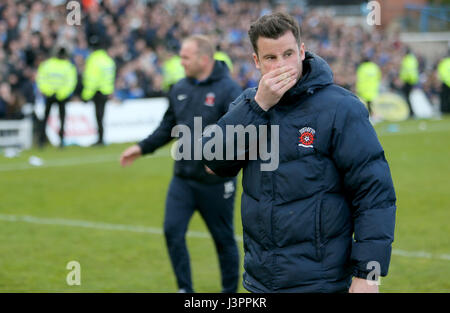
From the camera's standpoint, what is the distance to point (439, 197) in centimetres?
1216

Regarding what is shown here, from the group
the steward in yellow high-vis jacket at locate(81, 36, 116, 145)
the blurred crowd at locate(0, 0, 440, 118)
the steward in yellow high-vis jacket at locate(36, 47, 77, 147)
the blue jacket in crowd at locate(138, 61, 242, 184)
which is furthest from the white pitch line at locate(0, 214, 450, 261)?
the steward in yellow high-vis jacket at locate(81, 36, 116, 145)

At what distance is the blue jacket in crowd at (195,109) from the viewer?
690 centimetres

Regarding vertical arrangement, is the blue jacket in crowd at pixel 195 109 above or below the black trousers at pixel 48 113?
above

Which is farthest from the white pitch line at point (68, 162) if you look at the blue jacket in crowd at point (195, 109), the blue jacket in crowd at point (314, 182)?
the blue jacket in crowd at point (314, 182)

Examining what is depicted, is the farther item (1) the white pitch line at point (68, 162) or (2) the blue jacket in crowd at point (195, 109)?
(1) the white pitch line at point (68, 162)

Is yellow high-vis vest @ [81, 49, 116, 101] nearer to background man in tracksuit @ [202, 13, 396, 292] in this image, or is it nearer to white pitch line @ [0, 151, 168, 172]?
white pitch line @ [0, 151, 168, 172]

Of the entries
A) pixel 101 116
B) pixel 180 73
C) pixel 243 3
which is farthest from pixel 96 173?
pixel 243 3

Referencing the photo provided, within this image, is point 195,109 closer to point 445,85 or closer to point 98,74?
point 98,74

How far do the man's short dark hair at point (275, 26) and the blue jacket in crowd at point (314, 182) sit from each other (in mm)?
200

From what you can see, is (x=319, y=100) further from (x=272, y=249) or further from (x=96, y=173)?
(x=96, y=173)

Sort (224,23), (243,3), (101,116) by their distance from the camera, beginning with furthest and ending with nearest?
(243,3) → (224,23) → (101,116)

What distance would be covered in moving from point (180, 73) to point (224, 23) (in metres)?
8.91

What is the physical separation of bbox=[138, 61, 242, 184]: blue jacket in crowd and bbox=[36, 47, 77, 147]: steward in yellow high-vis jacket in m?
12.3

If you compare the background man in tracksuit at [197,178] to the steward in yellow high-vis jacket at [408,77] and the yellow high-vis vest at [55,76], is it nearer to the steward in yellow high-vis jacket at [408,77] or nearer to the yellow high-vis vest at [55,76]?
the yellow high-vis vest at [55,76]
